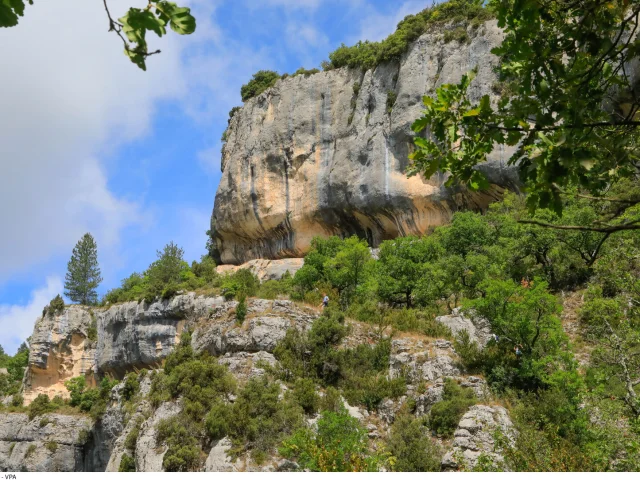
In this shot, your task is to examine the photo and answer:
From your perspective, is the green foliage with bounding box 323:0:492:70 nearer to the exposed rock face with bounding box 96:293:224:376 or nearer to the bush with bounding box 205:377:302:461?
the exposed rock face with bounding box 96:293:224:376

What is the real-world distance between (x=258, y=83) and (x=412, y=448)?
117 ft

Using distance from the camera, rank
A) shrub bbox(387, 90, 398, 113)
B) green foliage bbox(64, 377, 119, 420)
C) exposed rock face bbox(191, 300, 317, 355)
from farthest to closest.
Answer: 1. shrub bbox(387, 90, 398, 113)
2. green foliage bbox(64, 377, 119, 420)
3. exposed rock face bbox(191, 300, 317, 355)

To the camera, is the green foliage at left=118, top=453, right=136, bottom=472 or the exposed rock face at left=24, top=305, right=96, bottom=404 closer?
the green foliage at left=118, top=453, right=136, bottom=472

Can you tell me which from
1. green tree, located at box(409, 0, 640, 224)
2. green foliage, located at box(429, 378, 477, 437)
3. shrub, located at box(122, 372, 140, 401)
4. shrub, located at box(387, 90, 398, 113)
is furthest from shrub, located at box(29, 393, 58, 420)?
green tree, located at box(409, 0, 640, 224)

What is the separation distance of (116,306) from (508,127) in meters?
30.6

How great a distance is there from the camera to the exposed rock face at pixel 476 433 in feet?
42.7

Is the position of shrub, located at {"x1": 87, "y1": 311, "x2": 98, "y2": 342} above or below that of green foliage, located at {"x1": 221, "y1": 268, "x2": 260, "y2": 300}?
above

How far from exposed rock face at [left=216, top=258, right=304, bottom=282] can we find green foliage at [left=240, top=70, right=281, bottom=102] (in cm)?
1275

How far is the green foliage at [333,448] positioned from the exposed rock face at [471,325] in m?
6.47

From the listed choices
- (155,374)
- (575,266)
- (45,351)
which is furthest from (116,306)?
(575,266)

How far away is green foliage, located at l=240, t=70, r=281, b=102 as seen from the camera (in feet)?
146

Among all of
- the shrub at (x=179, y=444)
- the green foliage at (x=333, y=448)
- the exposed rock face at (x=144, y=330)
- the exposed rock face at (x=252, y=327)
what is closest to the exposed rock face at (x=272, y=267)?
the exposed rock face at (x=144, y=330)

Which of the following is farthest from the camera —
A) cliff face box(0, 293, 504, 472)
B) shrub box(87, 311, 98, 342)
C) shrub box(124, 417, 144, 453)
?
shrub box(87, 311, 98, 342)

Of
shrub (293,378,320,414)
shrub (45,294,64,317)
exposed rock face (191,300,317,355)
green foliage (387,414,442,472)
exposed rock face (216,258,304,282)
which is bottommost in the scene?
green foliage (387,414,442,472)
